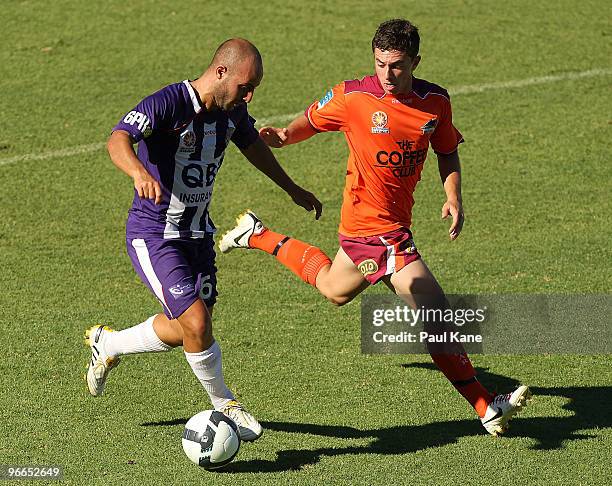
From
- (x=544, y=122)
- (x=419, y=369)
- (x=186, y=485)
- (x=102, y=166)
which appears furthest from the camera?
(x=544, y=122)

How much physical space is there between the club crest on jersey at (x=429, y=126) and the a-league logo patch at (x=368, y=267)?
0.90m

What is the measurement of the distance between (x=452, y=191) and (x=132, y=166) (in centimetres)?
214

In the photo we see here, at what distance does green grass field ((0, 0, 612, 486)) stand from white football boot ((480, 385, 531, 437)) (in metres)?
0.09

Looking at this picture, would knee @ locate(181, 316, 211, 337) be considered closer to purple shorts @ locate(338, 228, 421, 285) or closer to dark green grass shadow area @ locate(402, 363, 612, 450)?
purple shorts @ locate(338, 228, 421, 285)

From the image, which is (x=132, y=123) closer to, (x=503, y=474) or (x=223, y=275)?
(x=503, y=474)

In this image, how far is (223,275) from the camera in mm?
9953

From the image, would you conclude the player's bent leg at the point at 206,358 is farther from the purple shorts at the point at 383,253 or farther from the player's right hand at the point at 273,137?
the player's right hand at the point at 273,137

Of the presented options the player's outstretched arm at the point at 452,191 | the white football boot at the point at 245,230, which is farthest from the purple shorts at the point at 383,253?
the white football boot at the point at 245,230

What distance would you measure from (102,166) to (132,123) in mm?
5804

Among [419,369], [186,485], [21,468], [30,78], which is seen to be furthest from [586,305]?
[30,78]

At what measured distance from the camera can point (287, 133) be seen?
Answer: 24.9 feet

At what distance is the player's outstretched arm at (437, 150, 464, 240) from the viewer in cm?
713

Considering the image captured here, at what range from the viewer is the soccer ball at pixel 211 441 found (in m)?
6.45

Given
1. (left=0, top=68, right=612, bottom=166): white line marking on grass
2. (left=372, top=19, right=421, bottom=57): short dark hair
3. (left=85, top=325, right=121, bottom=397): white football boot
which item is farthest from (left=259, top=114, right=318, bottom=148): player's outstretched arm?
(left=0, top=68, right=612, bottom=166): white line marking on grass
